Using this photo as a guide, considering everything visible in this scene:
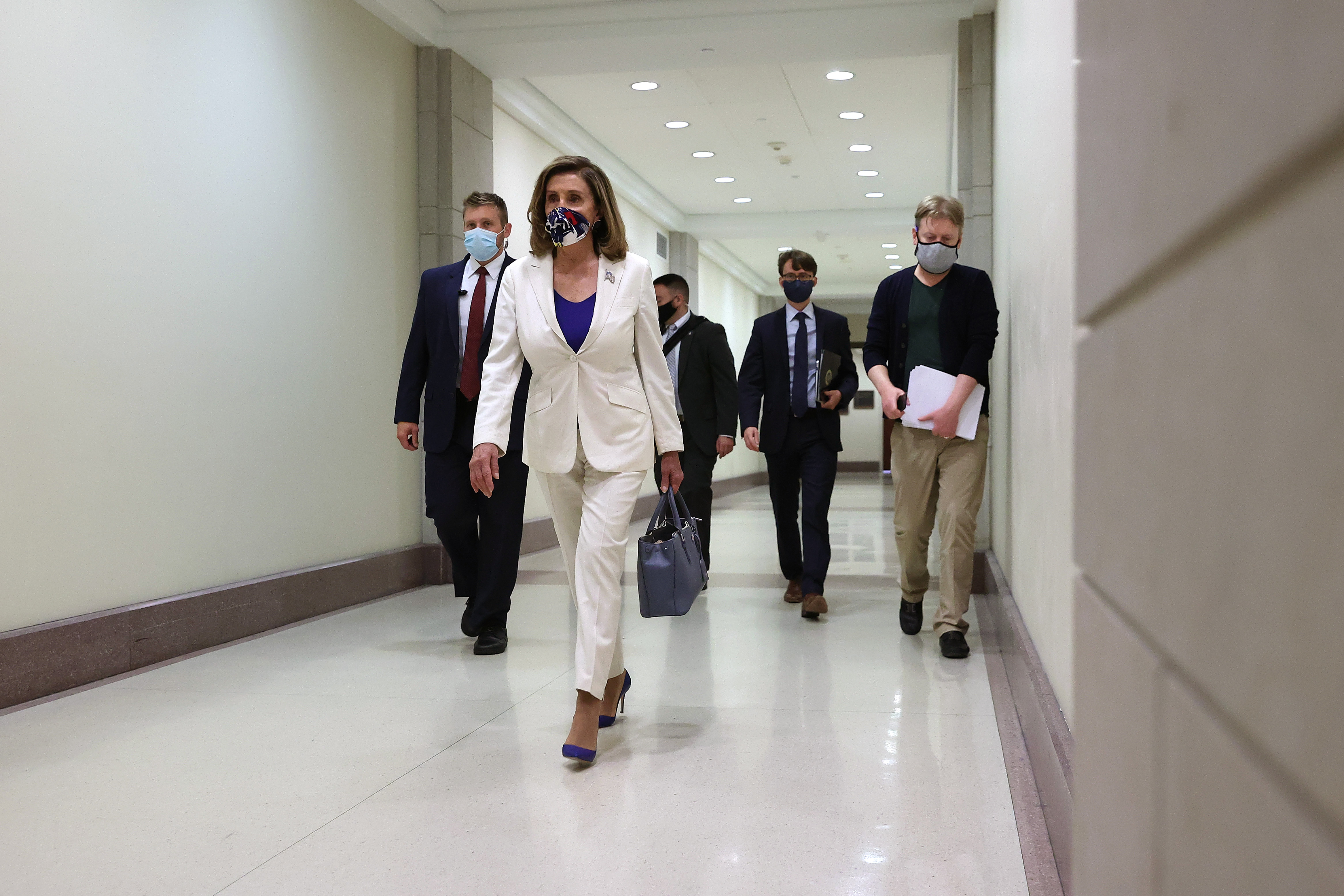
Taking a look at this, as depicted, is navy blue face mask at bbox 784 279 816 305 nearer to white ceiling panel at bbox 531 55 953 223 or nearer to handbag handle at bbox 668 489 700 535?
handbag handle at bbox 668 489 700 535

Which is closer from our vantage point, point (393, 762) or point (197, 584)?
point (393, 762)

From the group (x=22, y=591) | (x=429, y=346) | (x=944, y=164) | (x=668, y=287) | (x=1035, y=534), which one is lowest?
(x=22, y=591)

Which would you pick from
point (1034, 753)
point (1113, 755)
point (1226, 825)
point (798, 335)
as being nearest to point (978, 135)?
point (798, 335)

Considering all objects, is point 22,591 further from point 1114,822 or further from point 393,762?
point 1114,822

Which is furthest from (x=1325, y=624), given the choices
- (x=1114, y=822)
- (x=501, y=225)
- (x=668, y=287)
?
(x=668, y=287)

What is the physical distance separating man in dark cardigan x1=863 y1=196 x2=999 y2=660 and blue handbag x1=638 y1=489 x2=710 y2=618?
52.7 inches

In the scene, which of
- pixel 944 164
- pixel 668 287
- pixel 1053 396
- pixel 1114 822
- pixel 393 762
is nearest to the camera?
pixel 1114 822

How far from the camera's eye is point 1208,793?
14.7 inches

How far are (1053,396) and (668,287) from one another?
12.4ft

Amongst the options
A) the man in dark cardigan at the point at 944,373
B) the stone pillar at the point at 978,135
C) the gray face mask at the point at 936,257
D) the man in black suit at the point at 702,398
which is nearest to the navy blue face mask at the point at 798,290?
the man in black suit at the point at 702,398

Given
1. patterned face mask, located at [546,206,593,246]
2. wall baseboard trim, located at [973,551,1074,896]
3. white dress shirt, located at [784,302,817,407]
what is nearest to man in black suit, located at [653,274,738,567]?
white dress shirt, located at [784,302,817,407]

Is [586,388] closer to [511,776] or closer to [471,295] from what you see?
[511,776]

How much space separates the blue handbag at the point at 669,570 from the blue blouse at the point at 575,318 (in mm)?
517

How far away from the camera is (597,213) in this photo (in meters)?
3.13
